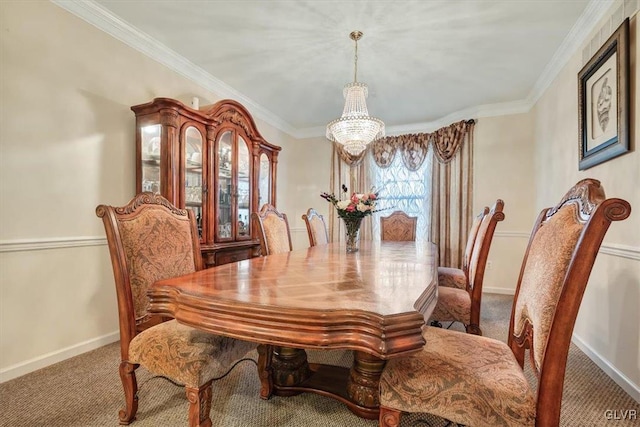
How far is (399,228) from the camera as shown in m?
3.91

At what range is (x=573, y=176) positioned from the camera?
272 cm

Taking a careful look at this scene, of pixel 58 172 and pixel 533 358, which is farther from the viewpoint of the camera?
pixel 58 172

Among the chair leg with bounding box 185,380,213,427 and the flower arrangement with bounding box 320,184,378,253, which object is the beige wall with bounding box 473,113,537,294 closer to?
the flower arrangement with bounding box 320,184,378,253

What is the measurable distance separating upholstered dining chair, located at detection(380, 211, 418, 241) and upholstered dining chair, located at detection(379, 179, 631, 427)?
2.79 meters

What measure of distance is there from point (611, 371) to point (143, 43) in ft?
13.7

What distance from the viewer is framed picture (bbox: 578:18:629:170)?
1866 mm

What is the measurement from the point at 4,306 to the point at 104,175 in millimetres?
1030

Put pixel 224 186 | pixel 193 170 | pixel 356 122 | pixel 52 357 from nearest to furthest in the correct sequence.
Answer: pixel 52 357 → pixel 356 122 → pixel 193 170 → pixel 224 186

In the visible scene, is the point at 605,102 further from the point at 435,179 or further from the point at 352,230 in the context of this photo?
the point at 435,179

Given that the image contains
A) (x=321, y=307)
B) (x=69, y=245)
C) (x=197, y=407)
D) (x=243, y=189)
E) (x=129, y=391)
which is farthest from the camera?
(x=243, y=189)

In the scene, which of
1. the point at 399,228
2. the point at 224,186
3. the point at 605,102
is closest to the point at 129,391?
the point at 224,186

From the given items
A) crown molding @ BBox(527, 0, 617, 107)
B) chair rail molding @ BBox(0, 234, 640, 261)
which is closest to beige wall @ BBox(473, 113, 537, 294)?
crown molding @ BBox(527, 0, 617, 107)

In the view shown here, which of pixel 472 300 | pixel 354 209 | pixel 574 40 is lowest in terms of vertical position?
pixel 472 300

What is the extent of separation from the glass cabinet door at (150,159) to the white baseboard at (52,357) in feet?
3.94
